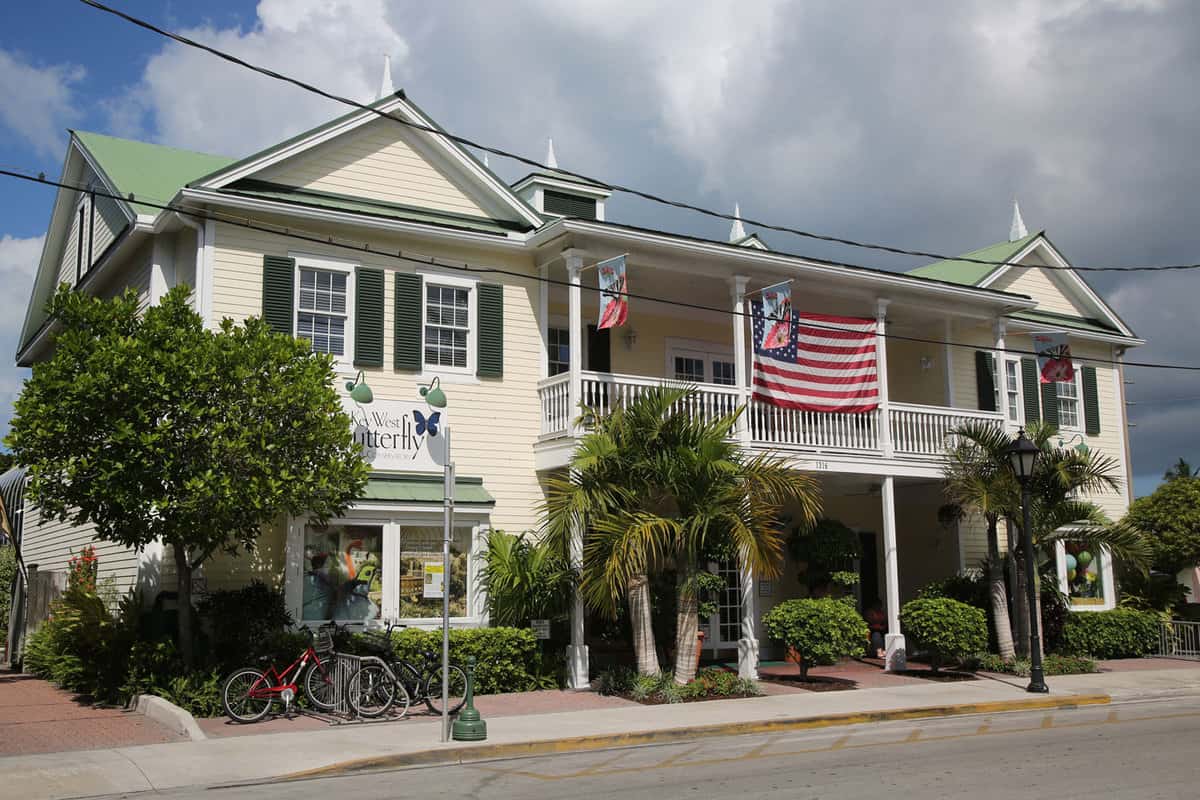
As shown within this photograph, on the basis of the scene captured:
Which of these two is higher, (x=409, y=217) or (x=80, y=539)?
(x=409, y=217)

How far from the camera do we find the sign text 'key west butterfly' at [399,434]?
54.4 ft

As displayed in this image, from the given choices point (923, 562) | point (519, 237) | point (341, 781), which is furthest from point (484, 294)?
point (923, 562)

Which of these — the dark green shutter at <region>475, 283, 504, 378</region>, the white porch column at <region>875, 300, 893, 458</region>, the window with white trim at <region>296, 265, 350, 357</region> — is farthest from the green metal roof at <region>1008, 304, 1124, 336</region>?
the window with white trim at <region>296, 265, 350, 357</region>

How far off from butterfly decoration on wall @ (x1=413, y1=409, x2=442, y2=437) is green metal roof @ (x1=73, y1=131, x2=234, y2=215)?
5218mm

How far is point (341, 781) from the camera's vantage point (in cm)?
996

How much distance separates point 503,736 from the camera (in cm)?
1212

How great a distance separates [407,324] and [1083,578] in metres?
16.0

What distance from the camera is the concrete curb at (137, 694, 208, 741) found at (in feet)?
39.5

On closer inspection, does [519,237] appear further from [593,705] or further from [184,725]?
[184,725]

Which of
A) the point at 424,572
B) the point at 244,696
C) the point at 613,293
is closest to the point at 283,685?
the point at 244,696

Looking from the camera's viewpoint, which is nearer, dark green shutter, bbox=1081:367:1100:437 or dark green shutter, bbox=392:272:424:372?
dark green shutter, bbox=392:272:424:372

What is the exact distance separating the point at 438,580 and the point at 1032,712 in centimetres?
859

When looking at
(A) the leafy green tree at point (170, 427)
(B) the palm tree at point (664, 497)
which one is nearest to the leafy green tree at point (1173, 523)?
(B) the palm tree at point (664, 497)

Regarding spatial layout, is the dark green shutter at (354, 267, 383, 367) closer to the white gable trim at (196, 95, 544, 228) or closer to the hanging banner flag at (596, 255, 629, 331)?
the white gable trim at (196, 95, 544, 228)
